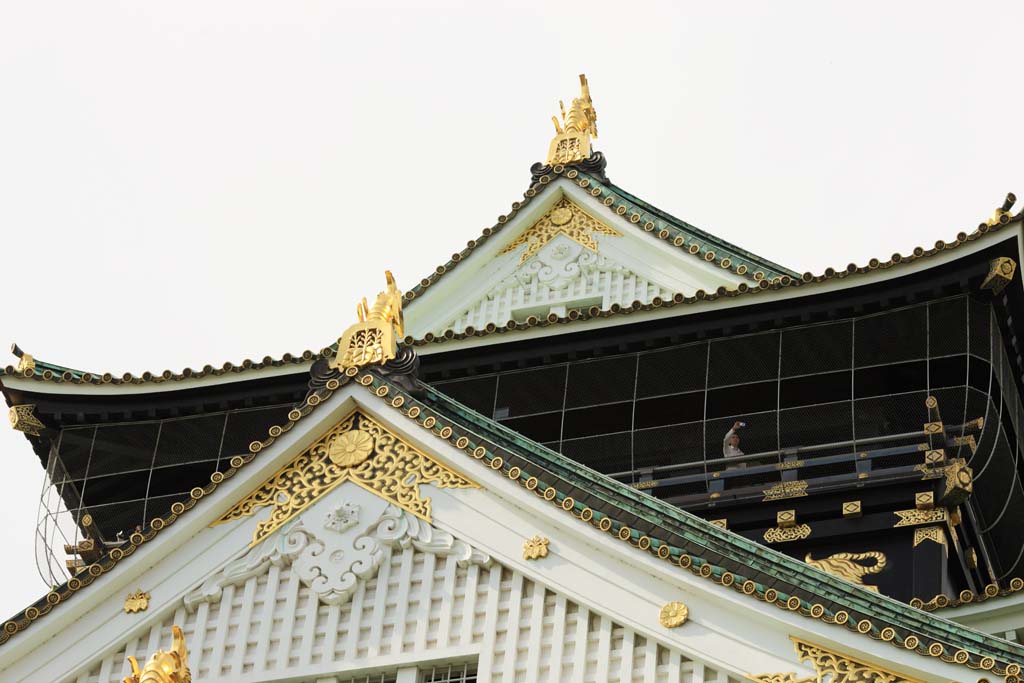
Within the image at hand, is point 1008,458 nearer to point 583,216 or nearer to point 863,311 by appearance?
point 863,311

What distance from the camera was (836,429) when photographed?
21172 mm

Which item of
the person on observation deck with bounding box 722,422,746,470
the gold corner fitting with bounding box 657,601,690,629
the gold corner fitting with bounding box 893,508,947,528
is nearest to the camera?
the gold corner fitting with bounding box 657,601,690,629

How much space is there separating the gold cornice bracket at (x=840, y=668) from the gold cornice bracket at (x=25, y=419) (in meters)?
11.3

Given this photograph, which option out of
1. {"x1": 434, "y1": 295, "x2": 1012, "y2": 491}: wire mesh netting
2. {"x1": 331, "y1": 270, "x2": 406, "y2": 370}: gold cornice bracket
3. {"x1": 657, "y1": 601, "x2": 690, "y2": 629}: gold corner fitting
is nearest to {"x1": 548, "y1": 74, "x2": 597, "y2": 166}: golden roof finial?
{"x1": 434, "y1": 295, "x2": 1012, "y2": 491}: wire mesh netting

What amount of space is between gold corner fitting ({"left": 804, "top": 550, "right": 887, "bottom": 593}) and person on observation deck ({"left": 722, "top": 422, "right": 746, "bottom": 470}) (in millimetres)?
1617

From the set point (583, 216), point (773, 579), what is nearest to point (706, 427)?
point (583, 216)

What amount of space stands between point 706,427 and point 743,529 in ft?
5.06

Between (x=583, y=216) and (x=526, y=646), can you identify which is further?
(x=583, y=216)

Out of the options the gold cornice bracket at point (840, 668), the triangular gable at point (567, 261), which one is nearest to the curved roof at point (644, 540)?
the gold cornice bracket at point (840, 668)

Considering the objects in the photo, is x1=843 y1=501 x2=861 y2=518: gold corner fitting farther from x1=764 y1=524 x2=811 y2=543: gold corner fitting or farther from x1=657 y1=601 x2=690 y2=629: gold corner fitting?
x1=657 y1=601 x2=690 y2=629: gold corner fitting

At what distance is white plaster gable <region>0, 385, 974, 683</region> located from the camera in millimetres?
13156

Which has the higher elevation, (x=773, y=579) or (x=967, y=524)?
(x=967, y=524)

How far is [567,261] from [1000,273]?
620 centimetres

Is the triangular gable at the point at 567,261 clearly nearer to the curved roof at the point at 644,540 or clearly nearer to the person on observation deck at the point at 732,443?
the person on observation deck at the point at 732,443
